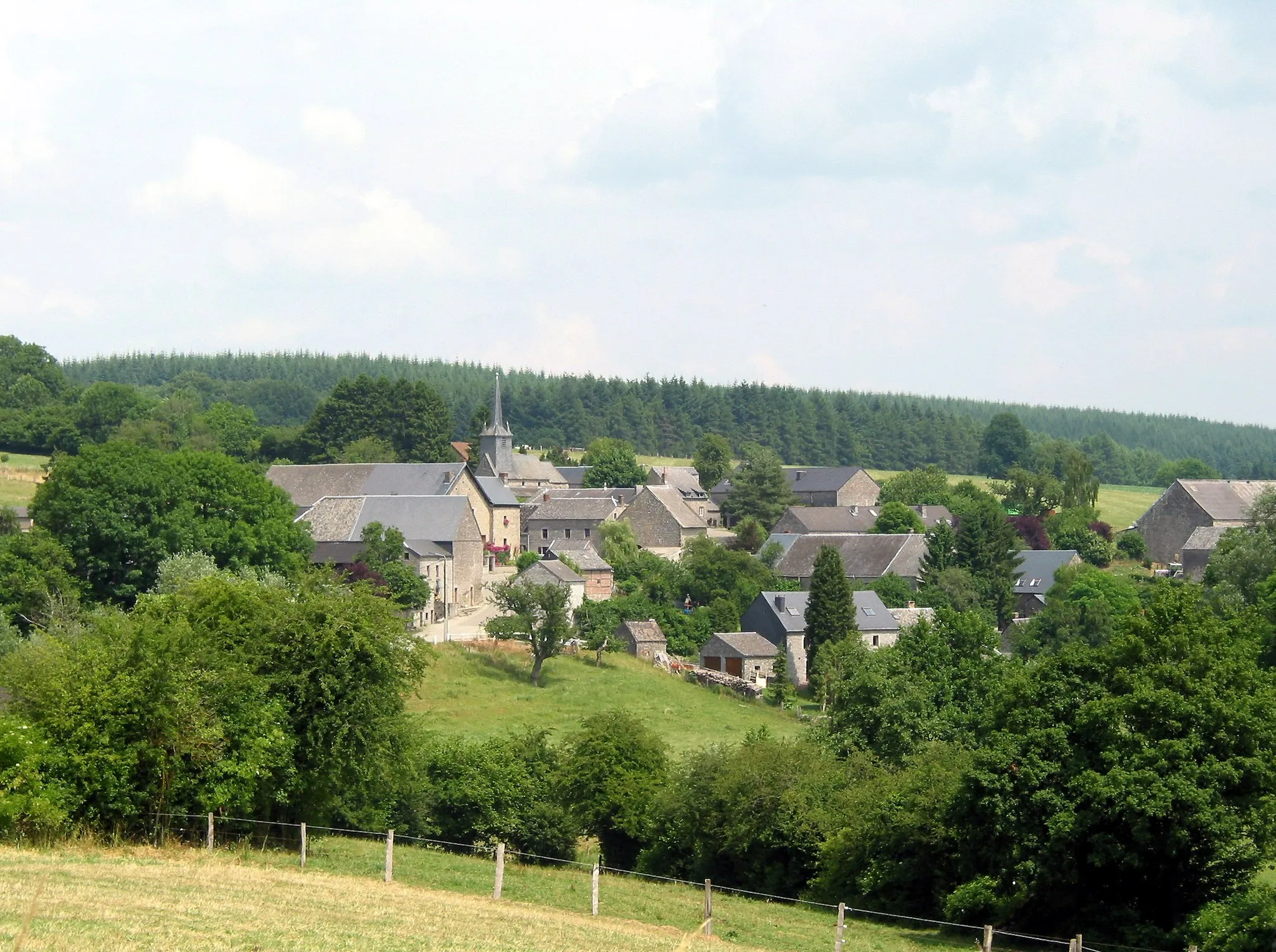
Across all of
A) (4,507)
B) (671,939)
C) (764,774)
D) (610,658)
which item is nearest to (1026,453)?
(610,658)

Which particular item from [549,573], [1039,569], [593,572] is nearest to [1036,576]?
[1039,569]

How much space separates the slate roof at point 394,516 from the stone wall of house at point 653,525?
76.7 feet

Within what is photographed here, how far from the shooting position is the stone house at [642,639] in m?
65.9

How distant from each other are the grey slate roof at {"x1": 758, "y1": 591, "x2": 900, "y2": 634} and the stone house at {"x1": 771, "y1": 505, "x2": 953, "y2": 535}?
25.1 m

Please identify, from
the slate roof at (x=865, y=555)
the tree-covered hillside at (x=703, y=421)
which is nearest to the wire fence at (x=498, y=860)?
Answer: the slate roof at (x=865, y=555)

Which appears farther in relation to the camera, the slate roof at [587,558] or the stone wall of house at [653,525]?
the stone wall of house at [653,525]

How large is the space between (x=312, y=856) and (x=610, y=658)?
1491 inches

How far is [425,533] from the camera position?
74750mm

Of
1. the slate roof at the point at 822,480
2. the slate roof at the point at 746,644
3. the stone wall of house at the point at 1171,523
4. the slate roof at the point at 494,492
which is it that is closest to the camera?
the slate roof at the point at 746,644

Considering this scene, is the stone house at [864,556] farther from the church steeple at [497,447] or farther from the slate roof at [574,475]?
the slate roof at [574,475]

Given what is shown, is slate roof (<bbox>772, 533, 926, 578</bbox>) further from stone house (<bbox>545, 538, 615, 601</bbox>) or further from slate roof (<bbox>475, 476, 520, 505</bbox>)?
slate roof (<bbox>475, 476, 520, 505</bbox>)

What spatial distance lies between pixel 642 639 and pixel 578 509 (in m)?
31.2

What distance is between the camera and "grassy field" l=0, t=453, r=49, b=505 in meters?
80.6

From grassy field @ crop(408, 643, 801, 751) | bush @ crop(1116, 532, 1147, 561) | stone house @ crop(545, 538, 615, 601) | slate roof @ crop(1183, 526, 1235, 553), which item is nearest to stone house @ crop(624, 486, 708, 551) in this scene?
stone house @ crop(545, 538, 615, 601)
